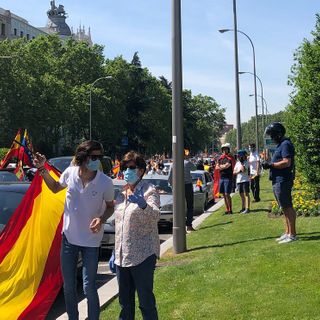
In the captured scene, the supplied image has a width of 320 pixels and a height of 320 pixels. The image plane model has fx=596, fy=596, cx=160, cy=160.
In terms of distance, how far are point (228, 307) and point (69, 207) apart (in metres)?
1.90

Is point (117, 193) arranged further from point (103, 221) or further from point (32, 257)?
point (103, 221)

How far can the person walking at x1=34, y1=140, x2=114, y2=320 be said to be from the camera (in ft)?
17.9

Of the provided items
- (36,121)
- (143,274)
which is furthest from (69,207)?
(36,121)

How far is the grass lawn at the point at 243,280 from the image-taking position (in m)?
5.83

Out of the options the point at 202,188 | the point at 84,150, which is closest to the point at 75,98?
the point at 202,188

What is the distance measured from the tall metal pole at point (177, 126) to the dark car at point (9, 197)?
2.71m

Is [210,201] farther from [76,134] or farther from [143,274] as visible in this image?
[76,134]

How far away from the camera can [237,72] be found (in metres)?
27.5

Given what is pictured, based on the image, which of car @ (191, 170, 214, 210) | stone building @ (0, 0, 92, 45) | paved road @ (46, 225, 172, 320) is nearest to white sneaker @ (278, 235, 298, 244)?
paved road @ (46, 225, 172, 320)

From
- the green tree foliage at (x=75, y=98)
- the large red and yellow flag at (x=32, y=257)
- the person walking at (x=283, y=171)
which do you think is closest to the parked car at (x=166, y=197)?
the person walking at (x=283, y=171)

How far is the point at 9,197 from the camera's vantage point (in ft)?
27.0

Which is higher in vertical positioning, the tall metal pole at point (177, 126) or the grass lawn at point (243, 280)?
the tall metal pole at point (177, 126)

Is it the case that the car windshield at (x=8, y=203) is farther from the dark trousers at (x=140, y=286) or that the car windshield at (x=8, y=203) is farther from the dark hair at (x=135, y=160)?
the dark hair at (x=135, y=160)

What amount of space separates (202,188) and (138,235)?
615 inches
